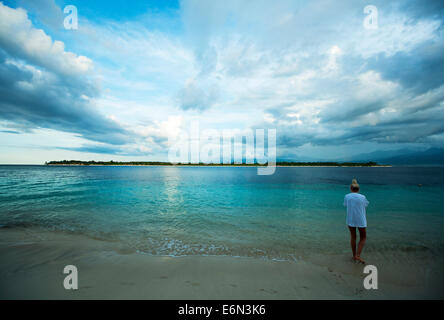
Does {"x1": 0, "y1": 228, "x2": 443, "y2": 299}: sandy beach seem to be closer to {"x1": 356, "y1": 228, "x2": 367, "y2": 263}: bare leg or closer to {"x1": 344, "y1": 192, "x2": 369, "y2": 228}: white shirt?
{"x1": 356, "y1": 228, "x2": 367, "y2": 263}: bare leg

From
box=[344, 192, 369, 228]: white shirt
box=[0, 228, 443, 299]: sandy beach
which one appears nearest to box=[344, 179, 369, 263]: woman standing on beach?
box=[344, 192, 369, 228]: white shirt

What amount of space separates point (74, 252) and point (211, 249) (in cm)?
627

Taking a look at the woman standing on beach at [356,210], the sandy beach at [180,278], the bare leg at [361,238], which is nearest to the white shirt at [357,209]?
the woman standing on beach at [356,210]

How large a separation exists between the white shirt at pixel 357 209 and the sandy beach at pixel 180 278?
69.9 inches

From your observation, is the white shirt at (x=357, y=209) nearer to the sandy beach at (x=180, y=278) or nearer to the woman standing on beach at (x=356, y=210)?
the woman standing on beach at (x=356, y=210)

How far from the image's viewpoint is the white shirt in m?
6.94

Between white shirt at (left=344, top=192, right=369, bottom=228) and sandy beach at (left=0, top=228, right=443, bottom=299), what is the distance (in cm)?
178

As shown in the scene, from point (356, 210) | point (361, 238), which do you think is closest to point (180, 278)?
point (356, 210)

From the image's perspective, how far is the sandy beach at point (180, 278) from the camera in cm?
536

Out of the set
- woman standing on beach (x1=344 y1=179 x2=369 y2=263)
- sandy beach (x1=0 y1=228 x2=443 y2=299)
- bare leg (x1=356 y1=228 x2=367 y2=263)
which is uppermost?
woman standing on beach (x1=344 y1=179 x2=369 y2=263)

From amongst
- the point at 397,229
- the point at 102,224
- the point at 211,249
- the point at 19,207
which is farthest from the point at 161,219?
the point at 397,229

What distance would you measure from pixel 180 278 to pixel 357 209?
22.9 feet

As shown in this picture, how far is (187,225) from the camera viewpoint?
13039 mm

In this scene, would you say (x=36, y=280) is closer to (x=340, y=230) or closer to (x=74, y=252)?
(x=74, y=252)
